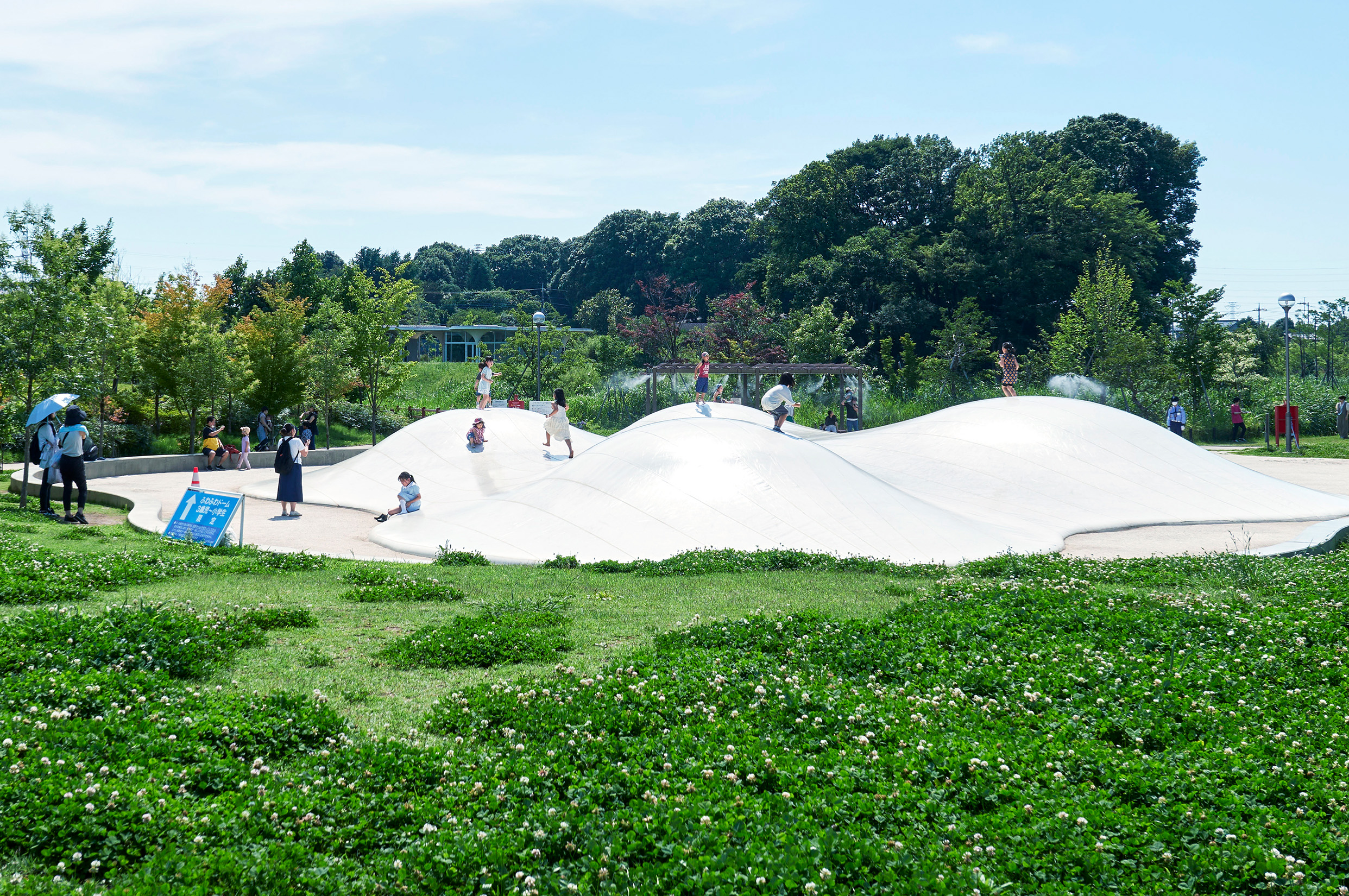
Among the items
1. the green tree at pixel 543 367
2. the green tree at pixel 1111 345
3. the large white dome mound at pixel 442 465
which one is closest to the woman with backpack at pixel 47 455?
the large white dome mound at pixel 442 465

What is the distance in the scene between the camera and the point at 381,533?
14.4 meters

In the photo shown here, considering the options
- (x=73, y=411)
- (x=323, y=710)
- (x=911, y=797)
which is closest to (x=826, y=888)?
(x=911, y=797)

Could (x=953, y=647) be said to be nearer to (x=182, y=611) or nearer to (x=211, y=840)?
(x=211, y=840)

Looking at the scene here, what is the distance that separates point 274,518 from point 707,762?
14.3 metres

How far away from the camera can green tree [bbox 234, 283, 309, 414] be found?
32.5 meters

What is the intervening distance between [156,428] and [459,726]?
30.6m

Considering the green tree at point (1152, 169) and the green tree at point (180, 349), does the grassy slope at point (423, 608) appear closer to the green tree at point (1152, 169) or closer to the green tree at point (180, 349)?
the green tree at point (180, 349)

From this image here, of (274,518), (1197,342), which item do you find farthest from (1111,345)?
(274,518)

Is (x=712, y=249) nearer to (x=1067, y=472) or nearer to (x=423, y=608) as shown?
(x=1067, y=472)

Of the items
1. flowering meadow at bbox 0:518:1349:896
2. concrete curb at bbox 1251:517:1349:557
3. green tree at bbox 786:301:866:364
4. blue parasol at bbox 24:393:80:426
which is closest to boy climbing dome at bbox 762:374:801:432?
concrete curb at bbox 1251:517:1349:557

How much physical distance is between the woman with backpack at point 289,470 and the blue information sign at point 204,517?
14.2 ft

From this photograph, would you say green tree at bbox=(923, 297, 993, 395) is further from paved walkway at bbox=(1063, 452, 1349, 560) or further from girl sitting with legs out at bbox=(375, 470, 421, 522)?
girl sitting with legs out at bbox=(375, 470, 421, 522)

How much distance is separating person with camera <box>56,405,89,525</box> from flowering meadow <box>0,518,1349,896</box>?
8687 millimetres

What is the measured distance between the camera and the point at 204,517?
40.7 feet
